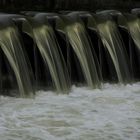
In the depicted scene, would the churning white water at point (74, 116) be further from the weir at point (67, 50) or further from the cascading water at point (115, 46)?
the cascading water at point (115, 46)

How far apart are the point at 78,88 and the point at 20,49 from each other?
93 cm

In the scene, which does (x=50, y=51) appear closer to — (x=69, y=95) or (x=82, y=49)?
(x=82, y=49)

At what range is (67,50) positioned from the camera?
6.93 metres

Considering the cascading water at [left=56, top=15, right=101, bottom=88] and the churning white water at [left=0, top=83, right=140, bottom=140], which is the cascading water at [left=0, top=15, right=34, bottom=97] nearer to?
the churning white water at [left=0, top=83, right=140, bottom=140]

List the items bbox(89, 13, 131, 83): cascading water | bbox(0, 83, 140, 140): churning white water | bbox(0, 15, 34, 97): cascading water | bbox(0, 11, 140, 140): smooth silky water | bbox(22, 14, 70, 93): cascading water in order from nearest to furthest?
bbox(0, 83, 140, 140): churning white water < bbox(0, 11, 140, 140): smooth silky water < bbox(0, 15, 34, 97): cascading water < bbox(22, 14, 70, 93): cascading water < bbox(89, 13, 131, 83): cascading water

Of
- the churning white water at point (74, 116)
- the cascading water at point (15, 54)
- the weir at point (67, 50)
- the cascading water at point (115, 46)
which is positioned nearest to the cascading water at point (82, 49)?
the weir at point (67, 50)

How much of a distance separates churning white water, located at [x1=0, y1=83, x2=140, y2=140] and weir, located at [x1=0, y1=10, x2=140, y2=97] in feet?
0.72

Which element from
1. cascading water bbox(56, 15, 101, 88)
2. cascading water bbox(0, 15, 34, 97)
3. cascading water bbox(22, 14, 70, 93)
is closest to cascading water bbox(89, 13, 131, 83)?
cascading water bbox(56, 15, 101, 88)

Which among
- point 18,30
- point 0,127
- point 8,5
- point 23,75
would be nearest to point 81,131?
point 0,127

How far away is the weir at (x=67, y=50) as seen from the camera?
→ 625 cm

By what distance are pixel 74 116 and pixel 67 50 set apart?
5.34 ft

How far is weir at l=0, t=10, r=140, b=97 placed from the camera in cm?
625

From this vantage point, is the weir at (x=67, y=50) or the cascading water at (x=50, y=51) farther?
the cascading water at (x=50, y=51)

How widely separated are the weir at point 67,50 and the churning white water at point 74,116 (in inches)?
8.7
